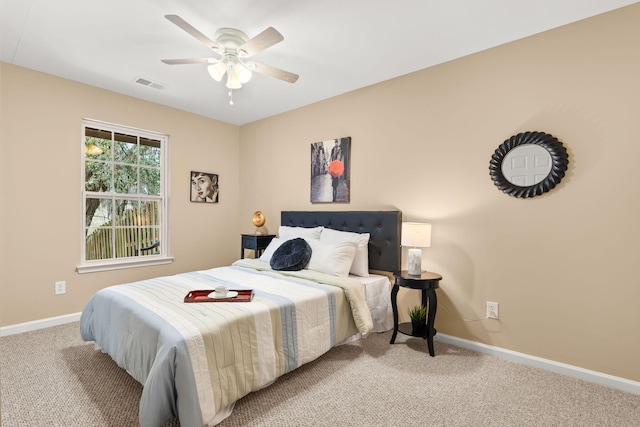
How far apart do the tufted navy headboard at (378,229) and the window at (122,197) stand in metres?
2.29

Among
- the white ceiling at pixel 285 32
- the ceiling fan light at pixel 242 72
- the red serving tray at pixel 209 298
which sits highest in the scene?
the white ceiling at pixel 285 32

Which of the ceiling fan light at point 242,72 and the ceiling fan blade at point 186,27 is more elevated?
the ceiling fan blade at point 186,27


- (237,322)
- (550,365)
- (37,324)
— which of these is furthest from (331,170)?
(37,324)

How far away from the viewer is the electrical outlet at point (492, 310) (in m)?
2.81

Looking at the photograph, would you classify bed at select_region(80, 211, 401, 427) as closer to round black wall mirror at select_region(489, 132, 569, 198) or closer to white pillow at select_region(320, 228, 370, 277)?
white pillow at select_region(320, 228, 370, 277)

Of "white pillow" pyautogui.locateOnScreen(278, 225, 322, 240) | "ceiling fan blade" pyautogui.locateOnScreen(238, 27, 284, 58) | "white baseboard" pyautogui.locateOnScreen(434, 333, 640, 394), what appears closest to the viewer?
"ceiling fan blade" pyautogui.locateOnScreen(238, 27, 284, 58)

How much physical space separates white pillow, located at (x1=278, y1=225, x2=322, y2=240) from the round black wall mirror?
1.80m

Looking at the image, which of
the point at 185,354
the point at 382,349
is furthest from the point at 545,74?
the point at 185,354

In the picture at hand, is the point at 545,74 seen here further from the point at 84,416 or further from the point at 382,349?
the point at 84,416

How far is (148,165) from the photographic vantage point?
14.0 ft

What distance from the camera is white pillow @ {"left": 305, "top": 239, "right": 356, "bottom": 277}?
3.15 meters

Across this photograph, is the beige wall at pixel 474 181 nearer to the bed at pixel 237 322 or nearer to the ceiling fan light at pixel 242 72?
the bed at pixel 237 322

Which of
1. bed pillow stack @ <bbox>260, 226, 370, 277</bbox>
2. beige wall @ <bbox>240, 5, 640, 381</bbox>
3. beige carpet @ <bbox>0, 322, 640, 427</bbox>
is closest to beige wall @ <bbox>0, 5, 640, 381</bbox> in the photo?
beige wall @ <bbox>240, 5, 640, 381</bbox>

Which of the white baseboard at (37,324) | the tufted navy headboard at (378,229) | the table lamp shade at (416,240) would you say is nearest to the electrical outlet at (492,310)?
the table lamp shade at (416,240)
